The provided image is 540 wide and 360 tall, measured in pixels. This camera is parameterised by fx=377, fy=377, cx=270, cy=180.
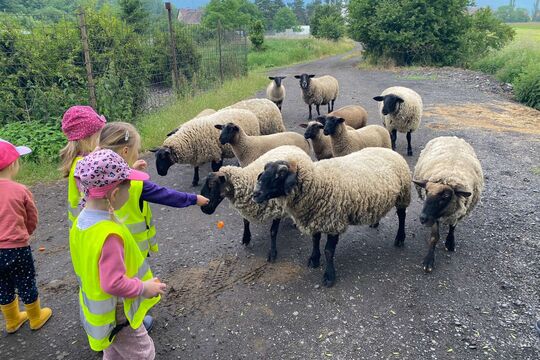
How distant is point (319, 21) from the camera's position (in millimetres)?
52031

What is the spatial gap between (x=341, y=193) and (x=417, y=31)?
75.1 ft

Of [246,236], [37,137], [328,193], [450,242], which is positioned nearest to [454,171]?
[450,242]

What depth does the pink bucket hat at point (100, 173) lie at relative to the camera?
2105 mm

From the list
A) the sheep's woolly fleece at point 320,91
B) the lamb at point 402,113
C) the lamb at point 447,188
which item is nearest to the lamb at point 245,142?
the lamb at point 447,188

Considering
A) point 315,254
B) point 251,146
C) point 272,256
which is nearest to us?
point 315,254

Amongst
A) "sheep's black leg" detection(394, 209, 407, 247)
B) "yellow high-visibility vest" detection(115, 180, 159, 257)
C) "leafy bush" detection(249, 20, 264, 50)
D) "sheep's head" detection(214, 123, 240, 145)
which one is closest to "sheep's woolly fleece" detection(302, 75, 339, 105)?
"sheep's head" detection(214, 123, 240, 145)

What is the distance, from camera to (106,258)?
7.11 ft

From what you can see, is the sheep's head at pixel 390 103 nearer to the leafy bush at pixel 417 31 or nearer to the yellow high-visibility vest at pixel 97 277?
the yellow high-visibility vest at pixel 97 277

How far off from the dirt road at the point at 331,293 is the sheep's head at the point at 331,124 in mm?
1889

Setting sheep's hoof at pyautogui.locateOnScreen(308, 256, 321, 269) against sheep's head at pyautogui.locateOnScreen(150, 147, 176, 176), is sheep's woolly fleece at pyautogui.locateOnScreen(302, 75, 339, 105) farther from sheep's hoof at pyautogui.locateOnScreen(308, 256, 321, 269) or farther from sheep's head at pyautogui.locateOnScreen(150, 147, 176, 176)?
sheep's hoof at pyautogui.locateOnScreen(308, 256, 321, 269)

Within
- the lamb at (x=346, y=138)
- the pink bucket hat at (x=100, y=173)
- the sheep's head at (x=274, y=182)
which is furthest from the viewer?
the lamb at (x=346, y=138)

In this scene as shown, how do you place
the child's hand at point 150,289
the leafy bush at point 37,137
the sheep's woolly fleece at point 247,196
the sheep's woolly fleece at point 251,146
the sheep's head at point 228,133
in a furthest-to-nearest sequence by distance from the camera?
1. the leafy bush at point 37,137
2. the sheep's woolly fleece at point 251,146
3. the sheep's head at point 228,133
4. the sheep's woolly fleece at point 247,196
5. the child's hand at point 150,289

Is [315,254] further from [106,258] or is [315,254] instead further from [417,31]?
[417,31]

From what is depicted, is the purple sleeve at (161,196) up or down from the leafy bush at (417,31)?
down
